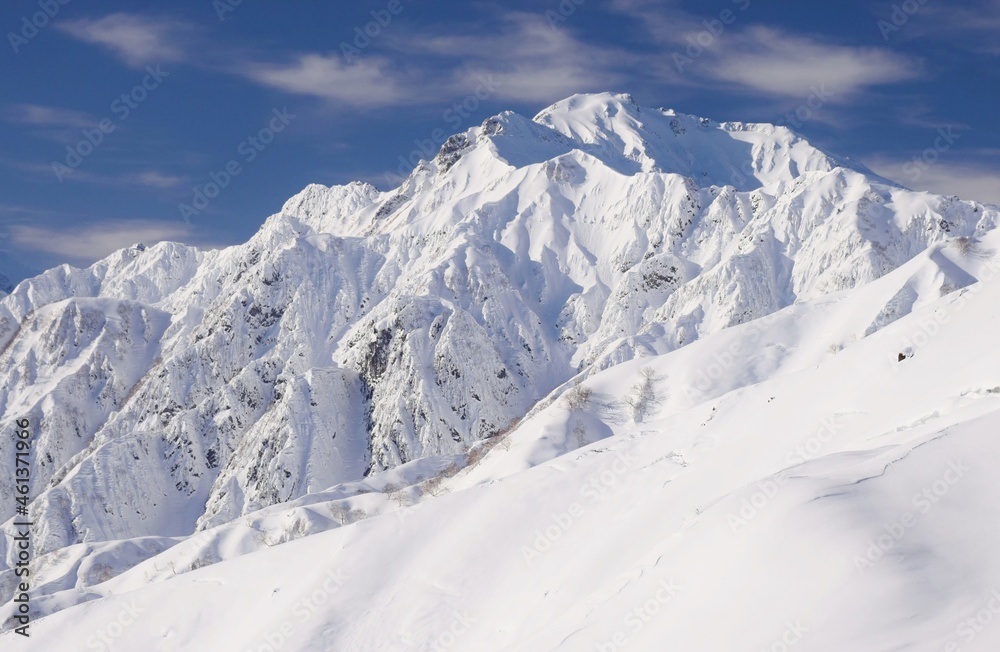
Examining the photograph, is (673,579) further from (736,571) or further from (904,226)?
(904,226)

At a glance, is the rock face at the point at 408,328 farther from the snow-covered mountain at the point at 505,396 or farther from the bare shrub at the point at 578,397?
the bare shrub at the point at 578,397

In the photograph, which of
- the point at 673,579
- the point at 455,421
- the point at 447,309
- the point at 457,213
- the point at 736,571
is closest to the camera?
the point at 736,571

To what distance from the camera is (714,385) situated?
69.6 meters

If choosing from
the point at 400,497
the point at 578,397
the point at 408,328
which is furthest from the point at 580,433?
the point at 408,328

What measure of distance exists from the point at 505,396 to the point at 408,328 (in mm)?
18673

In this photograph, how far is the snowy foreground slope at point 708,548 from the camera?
1445 centimetres

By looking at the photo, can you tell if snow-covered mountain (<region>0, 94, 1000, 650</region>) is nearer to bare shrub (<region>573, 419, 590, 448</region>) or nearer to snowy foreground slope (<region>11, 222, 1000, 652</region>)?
snowy foreground slope (<region>11, 222, 1000, 652</region>)

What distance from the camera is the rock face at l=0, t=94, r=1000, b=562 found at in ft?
411

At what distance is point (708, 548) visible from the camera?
691 inches

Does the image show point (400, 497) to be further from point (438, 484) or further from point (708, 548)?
point (708, 548)

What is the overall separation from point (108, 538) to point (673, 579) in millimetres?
115451

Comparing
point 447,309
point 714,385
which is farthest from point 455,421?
point 714,385

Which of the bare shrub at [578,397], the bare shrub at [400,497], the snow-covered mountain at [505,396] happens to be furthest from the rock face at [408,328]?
the bare shrub at [400,497]

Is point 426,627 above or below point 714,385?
below
